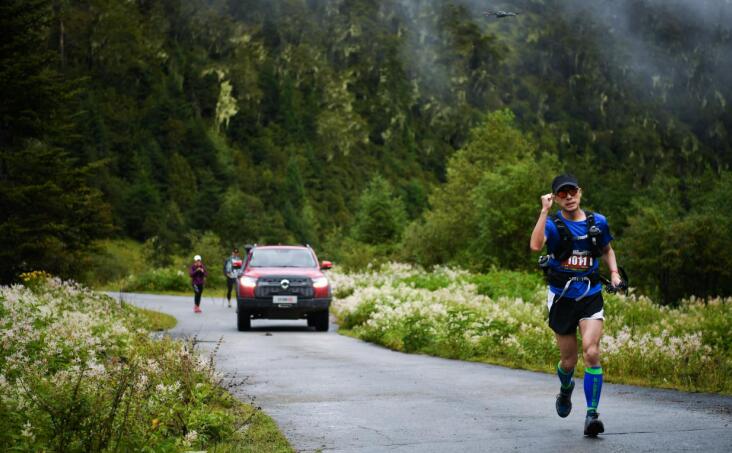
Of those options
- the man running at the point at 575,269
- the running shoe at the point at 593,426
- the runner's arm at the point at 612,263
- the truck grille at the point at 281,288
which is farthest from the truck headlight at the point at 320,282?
the running shoe at the point at 593,426

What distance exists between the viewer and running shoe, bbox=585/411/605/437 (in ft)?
24.3

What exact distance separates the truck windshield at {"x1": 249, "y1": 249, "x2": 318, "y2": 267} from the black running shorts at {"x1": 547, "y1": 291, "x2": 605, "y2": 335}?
16208 millimetres

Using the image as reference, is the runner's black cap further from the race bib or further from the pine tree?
the pine tree

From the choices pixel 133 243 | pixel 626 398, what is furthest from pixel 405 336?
pixel 133 243

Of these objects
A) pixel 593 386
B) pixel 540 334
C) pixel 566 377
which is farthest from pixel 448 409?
pixel 540 334

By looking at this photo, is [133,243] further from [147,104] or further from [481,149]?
[147,104]

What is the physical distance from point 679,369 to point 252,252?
46.7 feet

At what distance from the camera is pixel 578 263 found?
7852 millimetres

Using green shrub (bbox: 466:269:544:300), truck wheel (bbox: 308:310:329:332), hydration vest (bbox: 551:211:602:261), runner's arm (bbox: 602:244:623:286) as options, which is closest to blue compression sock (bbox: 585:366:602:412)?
runner's arm (bbox: 602:244:623:286)

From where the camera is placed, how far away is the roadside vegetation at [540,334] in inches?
477

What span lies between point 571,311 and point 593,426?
964mm

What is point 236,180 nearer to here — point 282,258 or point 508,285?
point 508,285

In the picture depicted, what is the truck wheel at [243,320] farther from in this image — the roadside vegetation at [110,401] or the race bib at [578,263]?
the race bib at [578,263]

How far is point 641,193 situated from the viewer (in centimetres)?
11488
